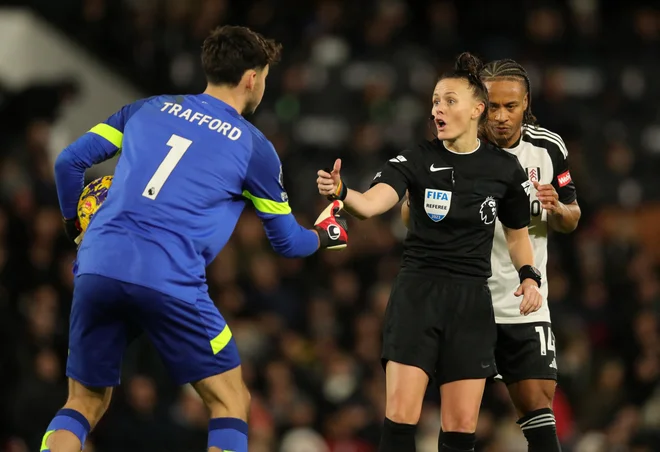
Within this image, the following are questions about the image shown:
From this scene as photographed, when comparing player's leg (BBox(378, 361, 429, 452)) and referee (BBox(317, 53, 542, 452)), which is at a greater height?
referee (BBox(317, 53, 542, 452))

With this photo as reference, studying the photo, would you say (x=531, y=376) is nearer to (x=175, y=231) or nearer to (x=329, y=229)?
(x=329, y=229)

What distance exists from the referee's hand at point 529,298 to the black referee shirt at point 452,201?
21 centimetres

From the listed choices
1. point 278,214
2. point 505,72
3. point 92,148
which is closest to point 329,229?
point 278,214

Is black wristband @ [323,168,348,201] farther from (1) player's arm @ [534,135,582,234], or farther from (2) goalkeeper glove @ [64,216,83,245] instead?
(2) goalkeeper glove @ [64,216,83,245]

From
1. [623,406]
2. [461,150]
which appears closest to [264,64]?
[461,150]

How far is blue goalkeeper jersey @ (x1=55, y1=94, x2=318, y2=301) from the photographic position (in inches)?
202

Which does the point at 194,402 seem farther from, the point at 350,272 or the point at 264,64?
the point at 264,64

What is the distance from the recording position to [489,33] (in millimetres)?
15461

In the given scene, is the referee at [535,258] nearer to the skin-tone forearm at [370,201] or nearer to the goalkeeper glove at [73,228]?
the skin-tone forearm at [370,201]

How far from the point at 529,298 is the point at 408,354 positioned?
0.63 m

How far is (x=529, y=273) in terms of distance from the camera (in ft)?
18.6

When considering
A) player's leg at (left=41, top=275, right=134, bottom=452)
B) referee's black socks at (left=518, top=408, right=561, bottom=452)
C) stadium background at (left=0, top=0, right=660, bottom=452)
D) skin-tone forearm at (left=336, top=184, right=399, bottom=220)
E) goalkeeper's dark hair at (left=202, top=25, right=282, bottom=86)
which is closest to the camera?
player's leg at (left=41, top=275, right=134, bottom=452)

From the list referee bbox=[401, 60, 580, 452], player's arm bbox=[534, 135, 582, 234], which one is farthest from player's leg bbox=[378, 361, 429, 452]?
player's arm bbox=[534, 135, 582, 234]

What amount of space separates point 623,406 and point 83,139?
23.5ft
